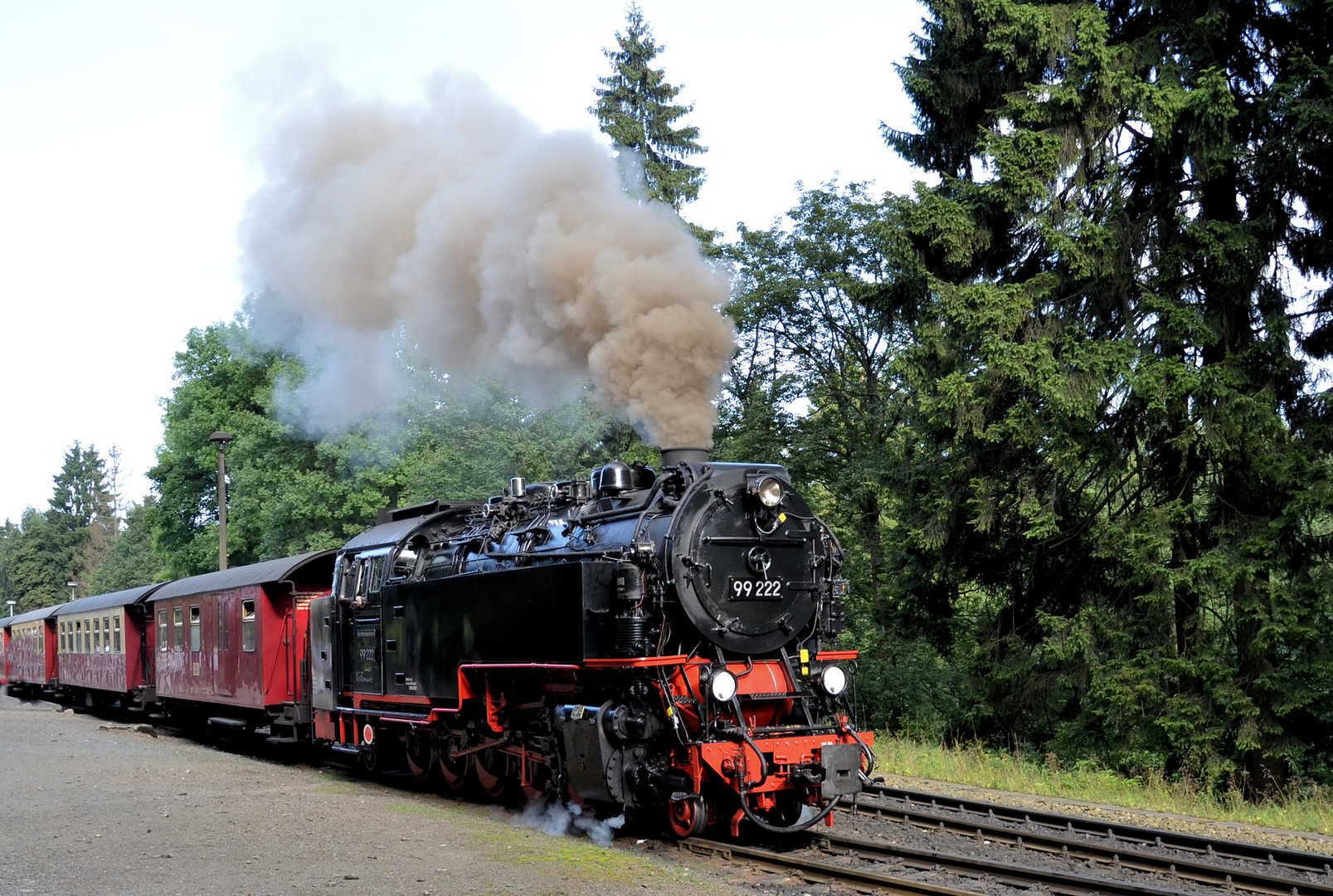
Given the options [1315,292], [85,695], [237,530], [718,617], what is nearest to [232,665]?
[718,617]

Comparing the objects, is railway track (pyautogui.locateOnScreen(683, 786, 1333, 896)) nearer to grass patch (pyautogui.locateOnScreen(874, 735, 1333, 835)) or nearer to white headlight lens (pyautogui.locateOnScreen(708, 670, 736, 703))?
white headlight lens (pyautogui.locateOnScreen(708, 670, 736, 703))

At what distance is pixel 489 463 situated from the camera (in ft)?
75.5

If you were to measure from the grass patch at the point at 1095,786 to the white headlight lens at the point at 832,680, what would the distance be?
12.4 feet

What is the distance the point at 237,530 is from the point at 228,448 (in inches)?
103

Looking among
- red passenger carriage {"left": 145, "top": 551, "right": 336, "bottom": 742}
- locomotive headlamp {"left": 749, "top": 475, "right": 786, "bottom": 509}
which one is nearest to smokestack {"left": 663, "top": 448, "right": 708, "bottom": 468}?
locomotive headlamp {"left": 749, "top": 475, "right": 786, "bottom": 509}

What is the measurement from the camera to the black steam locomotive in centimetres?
792

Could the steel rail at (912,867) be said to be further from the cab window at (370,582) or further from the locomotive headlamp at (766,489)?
the cab window at (370,582)

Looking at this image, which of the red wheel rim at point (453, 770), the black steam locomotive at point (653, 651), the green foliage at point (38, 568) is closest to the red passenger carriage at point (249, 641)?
the red wheel rim at point (453, 770)

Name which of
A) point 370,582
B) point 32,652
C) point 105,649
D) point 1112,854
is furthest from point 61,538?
point 1112,854

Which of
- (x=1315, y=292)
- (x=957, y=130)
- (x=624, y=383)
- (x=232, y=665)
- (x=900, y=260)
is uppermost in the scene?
(x=957, y=130)

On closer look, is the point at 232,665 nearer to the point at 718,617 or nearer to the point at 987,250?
the point at 718,617

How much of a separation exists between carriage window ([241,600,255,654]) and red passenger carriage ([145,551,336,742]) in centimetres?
1

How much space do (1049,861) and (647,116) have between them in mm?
23174

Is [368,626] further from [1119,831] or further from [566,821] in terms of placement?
[1119,831]
